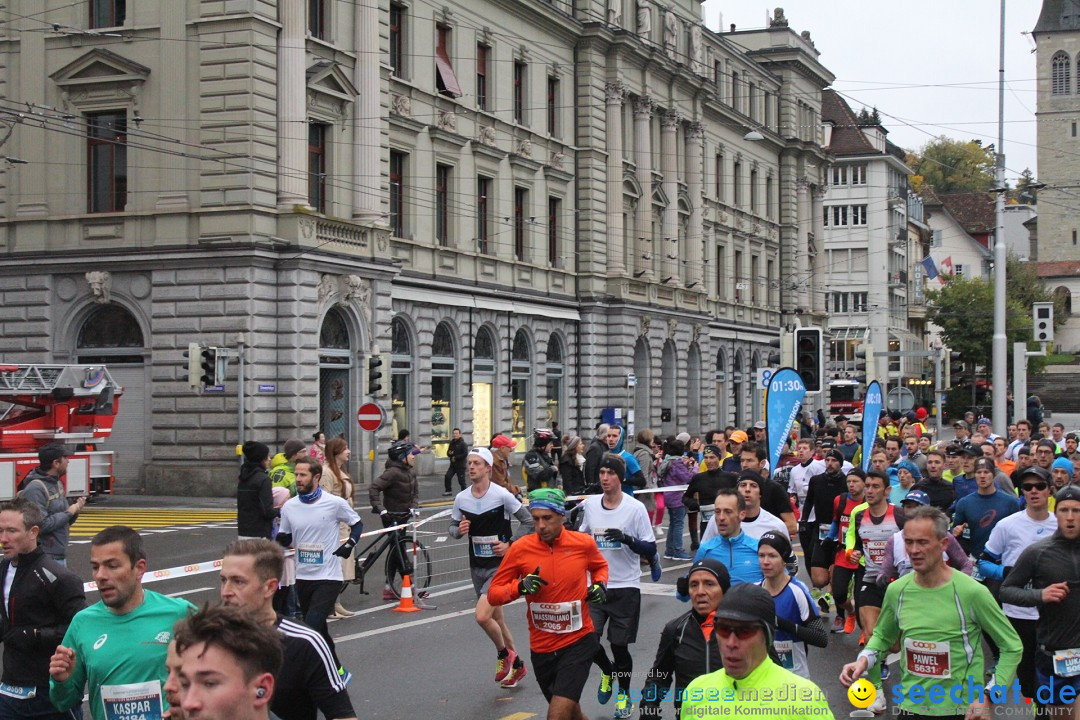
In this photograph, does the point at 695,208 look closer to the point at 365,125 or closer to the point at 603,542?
the point at 365,125

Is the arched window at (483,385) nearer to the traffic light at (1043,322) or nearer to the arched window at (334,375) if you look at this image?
the arched window at (334,375)

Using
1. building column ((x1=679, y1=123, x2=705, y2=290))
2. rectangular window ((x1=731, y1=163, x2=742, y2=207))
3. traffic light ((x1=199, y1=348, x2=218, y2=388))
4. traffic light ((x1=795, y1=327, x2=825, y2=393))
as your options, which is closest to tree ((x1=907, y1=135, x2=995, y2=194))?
rectangular window ((x1=731, y1=163, x2=742, y2=207))

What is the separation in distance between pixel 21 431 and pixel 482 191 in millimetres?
18799

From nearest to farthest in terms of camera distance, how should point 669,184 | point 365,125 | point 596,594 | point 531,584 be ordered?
point 531,584, point 596,594, point 365,125, point 669,184

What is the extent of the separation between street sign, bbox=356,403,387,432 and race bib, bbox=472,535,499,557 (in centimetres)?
1872

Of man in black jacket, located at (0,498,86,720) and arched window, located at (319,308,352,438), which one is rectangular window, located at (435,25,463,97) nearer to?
arched window, located at (319,308,352,438)

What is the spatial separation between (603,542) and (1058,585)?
10.5 feet

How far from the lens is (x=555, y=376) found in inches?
1871

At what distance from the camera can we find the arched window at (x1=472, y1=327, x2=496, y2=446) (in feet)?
138

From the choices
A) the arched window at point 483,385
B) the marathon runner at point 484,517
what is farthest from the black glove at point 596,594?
the arched window at point 483,385

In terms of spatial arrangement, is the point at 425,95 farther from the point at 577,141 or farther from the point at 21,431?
the point at 21,431

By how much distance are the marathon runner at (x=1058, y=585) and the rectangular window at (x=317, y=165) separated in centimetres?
2715

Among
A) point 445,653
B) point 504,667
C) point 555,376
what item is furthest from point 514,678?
point 555,376

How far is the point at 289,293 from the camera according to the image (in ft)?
103
